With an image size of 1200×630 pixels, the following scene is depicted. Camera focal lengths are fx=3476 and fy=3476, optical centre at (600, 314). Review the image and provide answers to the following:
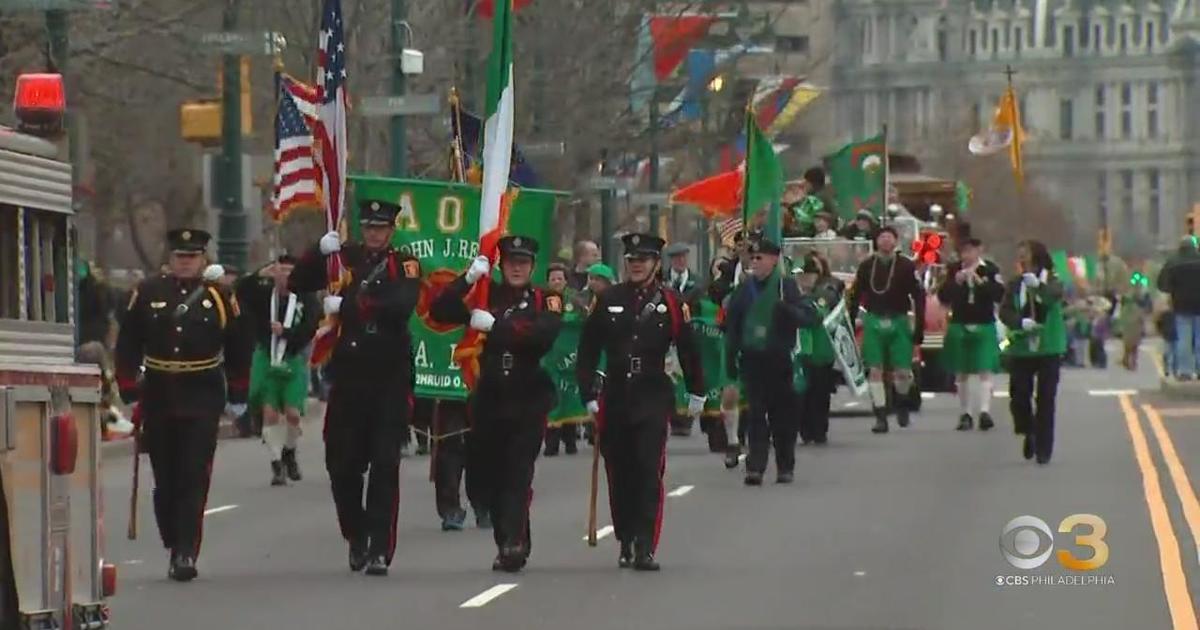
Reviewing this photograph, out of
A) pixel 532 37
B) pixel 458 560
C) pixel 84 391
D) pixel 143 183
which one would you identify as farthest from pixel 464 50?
pixel 84 391

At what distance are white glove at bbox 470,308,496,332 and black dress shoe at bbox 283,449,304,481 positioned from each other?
7.87 meters

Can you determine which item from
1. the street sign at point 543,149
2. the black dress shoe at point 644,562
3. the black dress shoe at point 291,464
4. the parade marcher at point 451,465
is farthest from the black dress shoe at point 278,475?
the street sign at point 543,149

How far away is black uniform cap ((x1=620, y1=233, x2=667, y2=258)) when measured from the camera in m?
18.1

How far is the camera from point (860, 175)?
141ft

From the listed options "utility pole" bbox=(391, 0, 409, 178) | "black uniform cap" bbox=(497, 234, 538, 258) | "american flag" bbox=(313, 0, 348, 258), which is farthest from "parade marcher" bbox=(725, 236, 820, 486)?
"utility pole" bbox=(391, 0, 409, 178)

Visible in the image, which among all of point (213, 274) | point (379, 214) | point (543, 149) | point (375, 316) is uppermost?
point (543, 149)

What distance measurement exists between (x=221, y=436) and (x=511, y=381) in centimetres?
1509

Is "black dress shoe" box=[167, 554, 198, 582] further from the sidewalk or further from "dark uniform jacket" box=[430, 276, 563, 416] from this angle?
the sidewalk

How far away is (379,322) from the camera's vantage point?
17.3m

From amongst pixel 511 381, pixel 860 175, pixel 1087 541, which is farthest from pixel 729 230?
pixel 511 381

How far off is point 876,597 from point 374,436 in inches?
111

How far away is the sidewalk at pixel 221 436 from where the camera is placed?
28.5 m

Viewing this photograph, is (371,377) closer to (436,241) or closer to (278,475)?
(436,241)

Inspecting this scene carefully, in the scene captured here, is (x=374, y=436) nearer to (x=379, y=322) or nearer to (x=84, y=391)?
(x=379, y=322)
